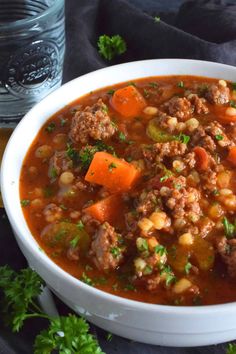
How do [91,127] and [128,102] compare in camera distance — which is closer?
[91,127]

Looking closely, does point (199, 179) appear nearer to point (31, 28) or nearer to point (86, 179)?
point (86, 179)

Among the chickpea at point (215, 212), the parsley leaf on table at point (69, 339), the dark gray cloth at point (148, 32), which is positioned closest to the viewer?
the parsley leaf on table at point (69, 339)

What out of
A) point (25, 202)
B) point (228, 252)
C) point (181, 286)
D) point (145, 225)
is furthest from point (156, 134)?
point (181, 286)

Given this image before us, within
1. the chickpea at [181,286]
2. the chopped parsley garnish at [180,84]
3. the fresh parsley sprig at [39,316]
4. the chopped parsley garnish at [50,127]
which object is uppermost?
the chopped parsley garnish at [180,84]

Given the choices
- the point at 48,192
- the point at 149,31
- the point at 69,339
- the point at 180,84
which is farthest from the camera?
the point at 149,31

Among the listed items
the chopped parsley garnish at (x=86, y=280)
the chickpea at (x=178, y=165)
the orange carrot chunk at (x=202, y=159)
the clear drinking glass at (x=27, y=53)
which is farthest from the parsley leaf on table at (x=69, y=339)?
the clear drinking glass at (x=27, y=53)

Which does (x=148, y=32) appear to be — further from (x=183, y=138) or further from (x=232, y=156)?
(x=232, y=156)

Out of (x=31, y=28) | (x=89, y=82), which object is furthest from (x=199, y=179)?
(x=31, y=28)

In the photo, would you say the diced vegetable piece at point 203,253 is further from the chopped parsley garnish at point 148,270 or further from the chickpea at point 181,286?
the chopped parsley garnish at point 148,270

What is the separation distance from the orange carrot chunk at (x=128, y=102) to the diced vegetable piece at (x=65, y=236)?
3.87 feet

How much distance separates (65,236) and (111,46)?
2.66m

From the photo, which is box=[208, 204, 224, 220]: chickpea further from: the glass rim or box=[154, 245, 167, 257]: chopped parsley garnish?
the glass rim

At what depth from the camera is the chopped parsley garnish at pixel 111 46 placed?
18.7 feet

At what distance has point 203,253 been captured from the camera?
3521 mm
